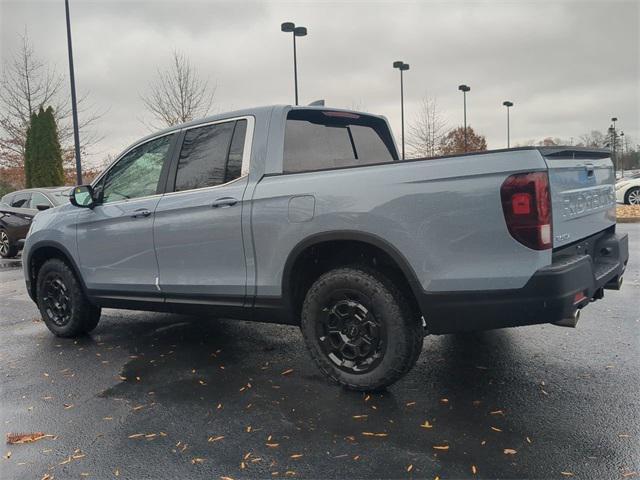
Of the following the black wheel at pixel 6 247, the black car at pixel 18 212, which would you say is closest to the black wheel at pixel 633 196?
the black car at pixel 18 212

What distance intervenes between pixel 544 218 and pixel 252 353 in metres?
2.68

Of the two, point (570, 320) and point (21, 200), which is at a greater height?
point (21, 200)

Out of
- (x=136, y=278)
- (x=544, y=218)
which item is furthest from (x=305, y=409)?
(x=136, y=278)

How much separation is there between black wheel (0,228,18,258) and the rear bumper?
1262cm

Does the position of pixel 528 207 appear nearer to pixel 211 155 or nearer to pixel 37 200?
pixel 211 155

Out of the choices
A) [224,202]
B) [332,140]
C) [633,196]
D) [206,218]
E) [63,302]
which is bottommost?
[63,302]

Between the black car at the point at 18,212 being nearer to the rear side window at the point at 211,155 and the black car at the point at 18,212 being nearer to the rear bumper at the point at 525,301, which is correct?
the rear side window at the point at 211,155

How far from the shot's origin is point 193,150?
Result: 4355mm

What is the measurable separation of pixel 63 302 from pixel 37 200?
8391mm

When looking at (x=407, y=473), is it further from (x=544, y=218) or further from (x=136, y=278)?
(x=136, y=278)

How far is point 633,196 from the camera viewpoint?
757 inches

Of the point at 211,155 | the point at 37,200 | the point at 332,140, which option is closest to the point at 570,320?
the point at 332,140

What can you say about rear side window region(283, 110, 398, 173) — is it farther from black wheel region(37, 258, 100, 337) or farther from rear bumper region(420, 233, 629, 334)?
black wheel region(37, 258, 100, 337)

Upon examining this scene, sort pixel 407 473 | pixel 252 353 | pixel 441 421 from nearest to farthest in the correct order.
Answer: pixel 407 473, pixel 441 421, pixel 252 353
